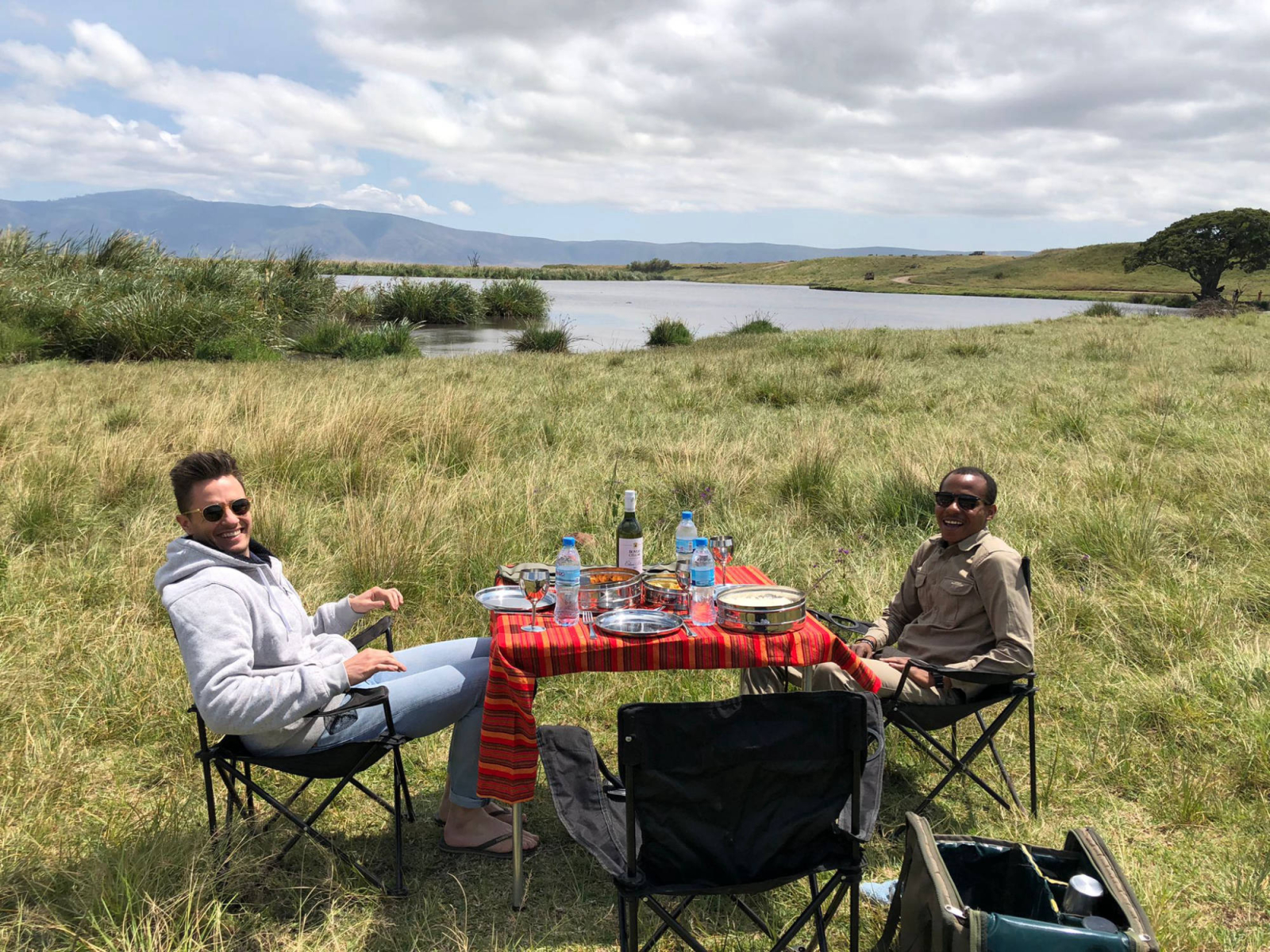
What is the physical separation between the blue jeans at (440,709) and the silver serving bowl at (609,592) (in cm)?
39

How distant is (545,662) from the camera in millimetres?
2424

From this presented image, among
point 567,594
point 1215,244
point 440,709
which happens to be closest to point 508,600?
point 567,594

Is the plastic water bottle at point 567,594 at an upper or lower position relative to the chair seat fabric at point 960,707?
upper

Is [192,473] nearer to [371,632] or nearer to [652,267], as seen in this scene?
[371,632]

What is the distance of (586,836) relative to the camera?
2.12m

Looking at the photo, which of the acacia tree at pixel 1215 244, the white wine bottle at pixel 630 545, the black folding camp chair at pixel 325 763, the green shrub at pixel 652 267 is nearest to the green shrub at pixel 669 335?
the white wine bottle at pixel 630 545

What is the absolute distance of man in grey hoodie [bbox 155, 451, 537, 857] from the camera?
222 cm

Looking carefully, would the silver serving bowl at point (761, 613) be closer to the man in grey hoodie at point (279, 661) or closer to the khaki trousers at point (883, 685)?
the khaki trousers at point (883, 685)

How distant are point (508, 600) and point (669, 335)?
1947 cm

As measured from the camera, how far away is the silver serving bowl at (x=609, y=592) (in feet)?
8.98

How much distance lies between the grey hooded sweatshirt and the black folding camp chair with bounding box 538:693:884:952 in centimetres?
85

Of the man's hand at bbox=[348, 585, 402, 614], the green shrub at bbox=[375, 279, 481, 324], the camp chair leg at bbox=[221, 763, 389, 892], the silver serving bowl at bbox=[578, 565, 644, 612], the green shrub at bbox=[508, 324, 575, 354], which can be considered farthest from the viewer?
the green shrub at bbox=[375, 279, 481, 324]

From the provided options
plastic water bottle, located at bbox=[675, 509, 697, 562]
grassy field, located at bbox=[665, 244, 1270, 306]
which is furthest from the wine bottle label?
grassy field, located at bbox=[665, 244, 1270, 306]

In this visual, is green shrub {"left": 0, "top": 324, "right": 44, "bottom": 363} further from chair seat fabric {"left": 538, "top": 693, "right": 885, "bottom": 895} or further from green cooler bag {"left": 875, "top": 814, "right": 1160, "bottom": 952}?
green cooler bag {"left": 875, "top": 814, "right": 1160, "bottom": 952}
